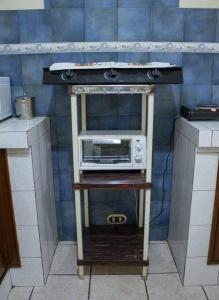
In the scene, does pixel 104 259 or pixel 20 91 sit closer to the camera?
pixel 104 259

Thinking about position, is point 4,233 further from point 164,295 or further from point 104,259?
point 164,295

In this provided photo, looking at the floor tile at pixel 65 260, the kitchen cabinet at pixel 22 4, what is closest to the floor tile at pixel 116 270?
the floor tile at pixel 65 260

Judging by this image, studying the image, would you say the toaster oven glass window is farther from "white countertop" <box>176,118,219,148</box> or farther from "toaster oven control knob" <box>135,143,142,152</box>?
"white countertop" <box>176,118,219,148</box>

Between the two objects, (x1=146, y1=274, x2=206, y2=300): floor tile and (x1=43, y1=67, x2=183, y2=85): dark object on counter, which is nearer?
(x1=43, y1=67, x2=183, y2=85): dark object on counter

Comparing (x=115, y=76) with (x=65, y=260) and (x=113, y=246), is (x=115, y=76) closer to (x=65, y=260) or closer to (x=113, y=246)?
(x=113, y=246)

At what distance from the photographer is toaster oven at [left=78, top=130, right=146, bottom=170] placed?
4.63 ft

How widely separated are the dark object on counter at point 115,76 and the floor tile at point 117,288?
3.76 feet

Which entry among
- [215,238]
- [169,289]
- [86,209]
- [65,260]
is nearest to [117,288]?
[169,289]

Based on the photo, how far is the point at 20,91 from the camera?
1.70m

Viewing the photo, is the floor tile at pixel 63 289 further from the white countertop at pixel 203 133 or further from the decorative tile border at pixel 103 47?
the decorative tile border at pixel 103 47

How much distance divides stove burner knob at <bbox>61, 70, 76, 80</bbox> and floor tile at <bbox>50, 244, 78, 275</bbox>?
1.17 meters

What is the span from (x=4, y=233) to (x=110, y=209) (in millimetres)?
723

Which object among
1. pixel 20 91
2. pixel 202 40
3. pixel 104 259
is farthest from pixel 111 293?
pixel 202 40

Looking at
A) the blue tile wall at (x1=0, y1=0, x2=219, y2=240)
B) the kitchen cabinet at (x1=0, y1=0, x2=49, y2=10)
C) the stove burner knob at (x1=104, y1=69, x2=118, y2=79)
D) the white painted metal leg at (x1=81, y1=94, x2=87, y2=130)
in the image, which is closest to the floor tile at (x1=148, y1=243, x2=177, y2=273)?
the blue tile wall at (x1=0, y1=0, x2=219, y2=240)
